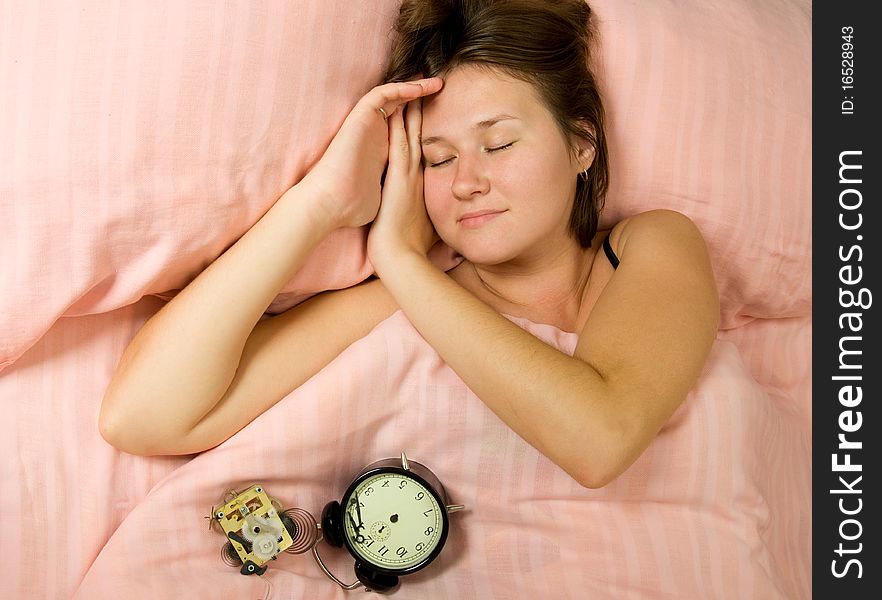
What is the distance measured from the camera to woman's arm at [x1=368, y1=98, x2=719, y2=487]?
1130 millimetres

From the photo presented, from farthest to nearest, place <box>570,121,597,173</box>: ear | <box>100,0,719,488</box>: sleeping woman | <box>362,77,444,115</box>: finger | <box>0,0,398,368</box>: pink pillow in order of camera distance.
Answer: <box>570,121,597,173</box>: ear
<box>362,77,444,115</box>: finger
<box>100,0,719,488</box>: sleeping woman
<box>0,0,398,368</box>: pink pillow

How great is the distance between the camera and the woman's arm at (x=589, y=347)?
1.13 metres

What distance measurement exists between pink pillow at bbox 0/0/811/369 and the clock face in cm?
36

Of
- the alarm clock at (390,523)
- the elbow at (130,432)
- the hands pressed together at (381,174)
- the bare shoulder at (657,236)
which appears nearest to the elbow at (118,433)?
the elbow at (130,432)

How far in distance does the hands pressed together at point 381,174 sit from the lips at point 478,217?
10 cm

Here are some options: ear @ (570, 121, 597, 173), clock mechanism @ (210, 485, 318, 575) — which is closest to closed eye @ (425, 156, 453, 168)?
ear @ (570, 121, 597, 173)

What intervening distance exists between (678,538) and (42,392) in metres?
1.04

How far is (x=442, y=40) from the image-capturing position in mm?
1374

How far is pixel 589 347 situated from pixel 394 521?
40 centimetres

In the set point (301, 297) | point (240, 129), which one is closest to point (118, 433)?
point (301, 297)

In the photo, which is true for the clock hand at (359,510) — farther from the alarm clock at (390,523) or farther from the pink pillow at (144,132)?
the pink pillow at (144,132)

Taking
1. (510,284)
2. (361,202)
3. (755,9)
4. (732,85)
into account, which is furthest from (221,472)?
(755,9)

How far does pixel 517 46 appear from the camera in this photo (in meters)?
1.35

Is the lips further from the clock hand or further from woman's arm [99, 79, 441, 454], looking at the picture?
the clock hand
